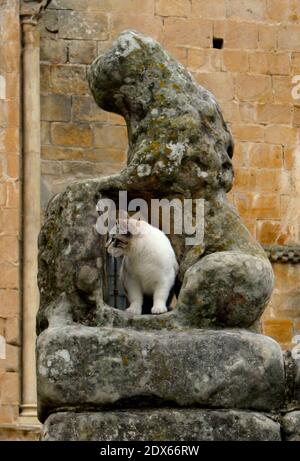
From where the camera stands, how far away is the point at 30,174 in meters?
18.0

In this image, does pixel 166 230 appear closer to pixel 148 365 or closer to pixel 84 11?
pixel 148 365

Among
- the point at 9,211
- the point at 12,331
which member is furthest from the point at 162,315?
the point at 9,211

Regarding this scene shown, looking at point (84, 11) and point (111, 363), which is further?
point (84, 11)

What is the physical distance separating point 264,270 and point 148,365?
708mm

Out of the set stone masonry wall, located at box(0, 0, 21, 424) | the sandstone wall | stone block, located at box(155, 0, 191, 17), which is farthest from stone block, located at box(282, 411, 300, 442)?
stone block, located at box(155, 0, 191, 17)

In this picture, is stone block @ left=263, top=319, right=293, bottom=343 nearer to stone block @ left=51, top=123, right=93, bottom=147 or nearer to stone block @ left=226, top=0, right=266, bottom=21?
stone block @ left=51, top=123, right=93, bottom=147

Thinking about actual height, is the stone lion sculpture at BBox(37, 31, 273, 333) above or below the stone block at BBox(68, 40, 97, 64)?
below

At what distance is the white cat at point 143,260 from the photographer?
8.76 metres

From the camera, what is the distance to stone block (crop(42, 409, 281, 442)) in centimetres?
812

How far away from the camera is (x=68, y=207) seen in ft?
28.3

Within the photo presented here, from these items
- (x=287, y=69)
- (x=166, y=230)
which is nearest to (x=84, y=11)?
(x=287, y=69)

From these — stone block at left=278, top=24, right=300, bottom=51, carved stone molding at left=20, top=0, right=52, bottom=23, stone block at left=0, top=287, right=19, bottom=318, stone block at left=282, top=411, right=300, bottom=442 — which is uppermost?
carved stone molding at left=20, top=0, right=52, bottom=23

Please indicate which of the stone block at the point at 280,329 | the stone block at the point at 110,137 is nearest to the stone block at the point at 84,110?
the stone block at the point at 110,137

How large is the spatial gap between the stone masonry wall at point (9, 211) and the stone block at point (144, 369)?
8834 millimetres
